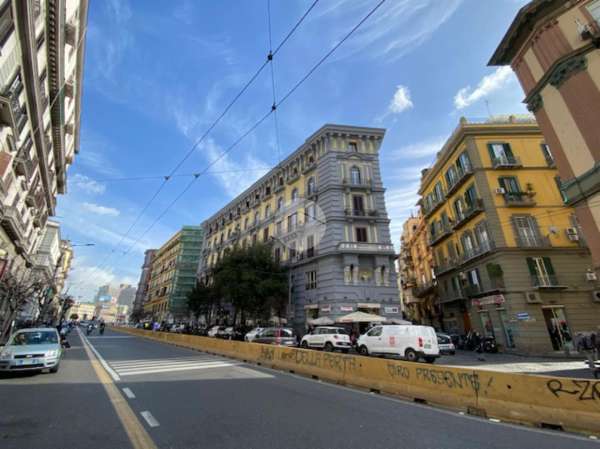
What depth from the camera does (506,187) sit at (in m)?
24.4

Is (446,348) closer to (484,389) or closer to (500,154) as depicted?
(484,389)

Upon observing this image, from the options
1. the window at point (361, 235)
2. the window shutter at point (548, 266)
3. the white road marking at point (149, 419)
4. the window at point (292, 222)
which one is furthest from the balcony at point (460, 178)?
the white road marking at point (149, 419)

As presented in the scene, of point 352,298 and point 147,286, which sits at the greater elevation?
point 147,286

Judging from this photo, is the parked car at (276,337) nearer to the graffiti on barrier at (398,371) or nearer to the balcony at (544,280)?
the graffiti on barrier at (398,371)

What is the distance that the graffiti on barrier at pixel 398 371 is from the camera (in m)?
7.57

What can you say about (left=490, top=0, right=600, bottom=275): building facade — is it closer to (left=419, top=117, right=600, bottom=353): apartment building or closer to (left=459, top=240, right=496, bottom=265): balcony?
(left=419, top=117, right=600, bottom=353): apartment building

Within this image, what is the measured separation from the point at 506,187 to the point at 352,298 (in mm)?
16199

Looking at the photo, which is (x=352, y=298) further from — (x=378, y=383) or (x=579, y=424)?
(x=579, y=424)

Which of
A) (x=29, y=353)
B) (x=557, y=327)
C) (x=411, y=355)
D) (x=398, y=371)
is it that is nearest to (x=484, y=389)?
(x=398, y=371)

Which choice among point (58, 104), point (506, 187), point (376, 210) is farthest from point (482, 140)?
point (58, 104)

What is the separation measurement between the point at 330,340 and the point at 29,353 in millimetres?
15252

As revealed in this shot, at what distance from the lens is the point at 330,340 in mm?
19484

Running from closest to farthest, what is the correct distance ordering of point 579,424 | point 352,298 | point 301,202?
point 579,424
point 352,298
point 301,202

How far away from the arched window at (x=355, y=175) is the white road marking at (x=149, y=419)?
92.9 feet
